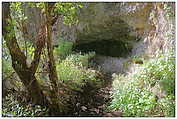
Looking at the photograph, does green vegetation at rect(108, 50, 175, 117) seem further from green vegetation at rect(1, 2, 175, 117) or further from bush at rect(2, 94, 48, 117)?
bush at rect(2, 94, 48, 117)

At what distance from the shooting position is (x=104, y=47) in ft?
25.9

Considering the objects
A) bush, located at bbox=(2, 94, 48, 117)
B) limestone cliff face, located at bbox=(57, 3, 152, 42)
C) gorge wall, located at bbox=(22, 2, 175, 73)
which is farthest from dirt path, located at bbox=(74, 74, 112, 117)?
limestone cliff face, located at bbox=(57, 3, 152, 42)

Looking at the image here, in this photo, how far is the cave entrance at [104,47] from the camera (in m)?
7.72

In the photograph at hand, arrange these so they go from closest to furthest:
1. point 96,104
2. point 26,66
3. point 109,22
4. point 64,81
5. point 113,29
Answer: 1. point 26,66
2. point 96,104
3. point 64,81
4. point 109,22
5. point 113,29

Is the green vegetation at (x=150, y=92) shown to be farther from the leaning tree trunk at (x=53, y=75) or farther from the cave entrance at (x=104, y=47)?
the cave entrance at (x=104, y=47)

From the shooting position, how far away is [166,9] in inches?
185

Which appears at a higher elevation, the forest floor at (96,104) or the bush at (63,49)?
the bush at (63,49)

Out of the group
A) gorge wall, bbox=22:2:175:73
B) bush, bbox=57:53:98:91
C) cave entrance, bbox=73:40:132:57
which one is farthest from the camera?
cave entrance, bbox=73:40:132:57

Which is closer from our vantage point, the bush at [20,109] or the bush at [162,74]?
the bush at [162,74]

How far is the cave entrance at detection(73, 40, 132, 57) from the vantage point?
772 centimetres

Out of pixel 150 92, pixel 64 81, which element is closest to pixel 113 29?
pixel 64 81

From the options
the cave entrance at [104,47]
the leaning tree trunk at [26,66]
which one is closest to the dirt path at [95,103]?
the leaning tree trunk at [26,66]

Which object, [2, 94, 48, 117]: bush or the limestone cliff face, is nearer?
[2, 94, 48, 117]: bush

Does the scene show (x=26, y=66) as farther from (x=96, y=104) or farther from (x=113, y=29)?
(x=113, y=29)
